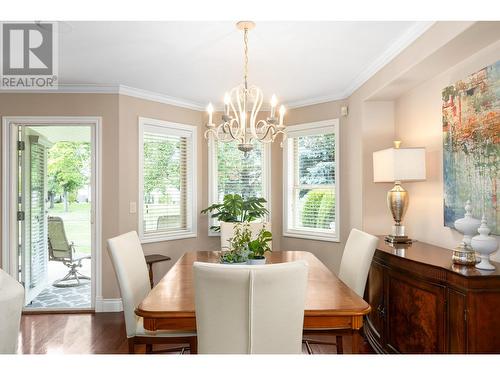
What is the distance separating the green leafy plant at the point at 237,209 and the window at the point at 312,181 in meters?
0.48

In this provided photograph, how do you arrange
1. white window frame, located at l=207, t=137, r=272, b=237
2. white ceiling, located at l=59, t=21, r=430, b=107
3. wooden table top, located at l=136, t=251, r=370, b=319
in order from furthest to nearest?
white window frame, located at l=207, t=137, r=272, b=237 → white ceiling, located at l=59, t=21, r=430, b=107 → wooden table top, located at l=136, t=251, r=370, b=319

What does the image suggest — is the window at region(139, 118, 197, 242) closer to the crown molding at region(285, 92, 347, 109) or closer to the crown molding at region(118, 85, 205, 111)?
the crown molding at region(118, 85, 205, 111)

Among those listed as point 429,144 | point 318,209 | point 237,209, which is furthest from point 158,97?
point 429,144

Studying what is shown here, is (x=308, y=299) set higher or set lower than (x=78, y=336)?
higher

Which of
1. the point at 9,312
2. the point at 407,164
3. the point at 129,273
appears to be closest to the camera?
the point at 9,312

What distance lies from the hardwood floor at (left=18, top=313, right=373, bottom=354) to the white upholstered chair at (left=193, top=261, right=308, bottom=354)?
1.33 metres

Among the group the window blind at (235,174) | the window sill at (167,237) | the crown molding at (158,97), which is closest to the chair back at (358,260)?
the window blind at (235,174)

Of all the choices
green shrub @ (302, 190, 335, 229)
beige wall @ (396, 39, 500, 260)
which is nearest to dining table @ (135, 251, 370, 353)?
beige wall @ (396, 39, 500, 260)

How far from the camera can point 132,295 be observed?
217 centimetres

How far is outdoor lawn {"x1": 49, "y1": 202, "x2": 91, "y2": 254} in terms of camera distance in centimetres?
744

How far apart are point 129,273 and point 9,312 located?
1.15 metres

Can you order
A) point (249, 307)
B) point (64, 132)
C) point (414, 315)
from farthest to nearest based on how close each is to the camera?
→ point (64, 132), point (414, 315), point (249, 307)

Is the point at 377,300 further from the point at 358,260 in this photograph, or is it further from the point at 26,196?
the point at 26,196

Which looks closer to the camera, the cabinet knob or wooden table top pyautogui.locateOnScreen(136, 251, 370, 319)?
wooden table top pyautogui.locateOnScreen(136, 251, 370, 319)
